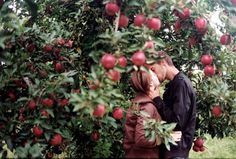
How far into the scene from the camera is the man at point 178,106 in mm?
3291

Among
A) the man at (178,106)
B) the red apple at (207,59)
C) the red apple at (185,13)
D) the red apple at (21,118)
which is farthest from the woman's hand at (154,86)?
the red apple at (21,118)

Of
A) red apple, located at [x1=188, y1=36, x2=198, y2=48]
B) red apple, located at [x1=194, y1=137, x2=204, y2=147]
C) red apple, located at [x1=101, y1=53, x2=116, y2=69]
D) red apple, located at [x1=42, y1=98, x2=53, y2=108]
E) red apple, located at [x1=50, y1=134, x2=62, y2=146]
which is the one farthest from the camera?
red apple, located at [x1=194, y1=137, x2=204, y2=147]

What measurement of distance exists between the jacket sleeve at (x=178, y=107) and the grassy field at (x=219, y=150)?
3.75 meters

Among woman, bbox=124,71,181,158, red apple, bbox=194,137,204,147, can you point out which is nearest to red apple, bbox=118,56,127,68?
woman, bbox=124,71,181,158

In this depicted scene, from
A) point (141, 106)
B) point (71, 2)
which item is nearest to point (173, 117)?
point (141, 106)

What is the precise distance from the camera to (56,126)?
10.4 ft

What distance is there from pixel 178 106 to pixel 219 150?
184 inches

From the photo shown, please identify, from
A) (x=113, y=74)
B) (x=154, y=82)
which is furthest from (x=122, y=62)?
(x=154, y=82)

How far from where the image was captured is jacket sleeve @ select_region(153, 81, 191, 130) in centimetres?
327

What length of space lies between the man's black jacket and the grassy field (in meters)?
3.60

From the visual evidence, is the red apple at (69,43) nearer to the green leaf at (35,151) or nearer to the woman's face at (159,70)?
the woman's face at (159,70)

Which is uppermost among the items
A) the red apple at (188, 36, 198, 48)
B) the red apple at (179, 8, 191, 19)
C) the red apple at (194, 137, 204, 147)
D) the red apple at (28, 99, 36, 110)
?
the red apple at (179, 8, 191, 19)

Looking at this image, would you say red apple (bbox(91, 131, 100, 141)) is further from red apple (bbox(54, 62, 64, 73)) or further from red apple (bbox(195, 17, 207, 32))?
red apple (bbox(195, 17, 207, 32))

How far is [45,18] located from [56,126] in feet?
4.98
